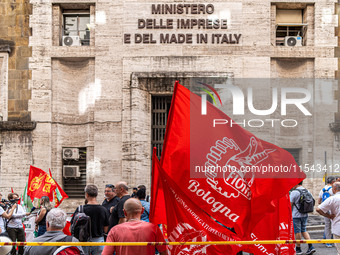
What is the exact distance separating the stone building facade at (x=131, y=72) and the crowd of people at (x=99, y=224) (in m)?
6.41

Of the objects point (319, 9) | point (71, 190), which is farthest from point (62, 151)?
point (319, 9)

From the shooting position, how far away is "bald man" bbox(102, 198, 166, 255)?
5.43 metres

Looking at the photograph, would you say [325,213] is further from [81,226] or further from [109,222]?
[81,226]

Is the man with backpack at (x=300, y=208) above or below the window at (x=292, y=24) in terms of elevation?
below

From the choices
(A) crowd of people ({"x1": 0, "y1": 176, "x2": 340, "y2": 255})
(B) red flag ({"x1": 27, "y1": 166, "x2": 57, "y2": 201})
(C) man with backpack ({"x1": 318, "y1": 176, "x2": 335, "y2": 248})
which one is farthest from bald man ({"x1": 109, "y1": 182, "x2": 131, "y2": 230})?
(C) man with backpack ({"x1": 318, "y1": 176, "x2": 335, "y2": 248})

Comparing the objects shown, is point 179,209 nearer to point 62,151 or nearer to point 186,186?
point 186,186

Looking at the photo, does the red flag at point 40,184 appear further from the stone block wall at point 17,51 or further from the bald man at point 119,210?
the stone block wall at point 17,51

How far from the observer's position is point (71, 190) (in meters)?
18.3

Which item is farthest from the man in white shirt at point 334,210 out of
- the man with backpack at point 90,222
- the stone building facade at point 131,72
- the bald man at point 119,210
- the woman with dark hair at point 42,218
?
the stone building facade at point 131,72

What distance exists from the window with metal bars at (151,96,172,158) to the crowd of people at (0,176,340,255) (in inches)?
289

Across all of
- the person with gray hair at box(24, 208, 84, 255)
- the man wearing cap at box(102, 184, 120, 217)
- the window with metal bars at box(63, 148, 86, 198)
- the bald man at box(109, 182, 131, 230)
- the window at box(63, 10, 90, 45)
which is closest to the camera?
the person with gray hair at box(24, 208, 84, 255)

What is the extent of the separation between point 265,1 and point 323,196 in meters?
9.14

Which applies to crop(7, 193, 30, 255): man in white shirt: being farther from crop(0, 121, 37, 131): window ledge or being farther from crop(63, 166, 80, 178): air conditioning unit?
crop(0, 121, 37, 131): window ledge

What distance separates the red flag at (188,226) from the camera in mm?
5852
